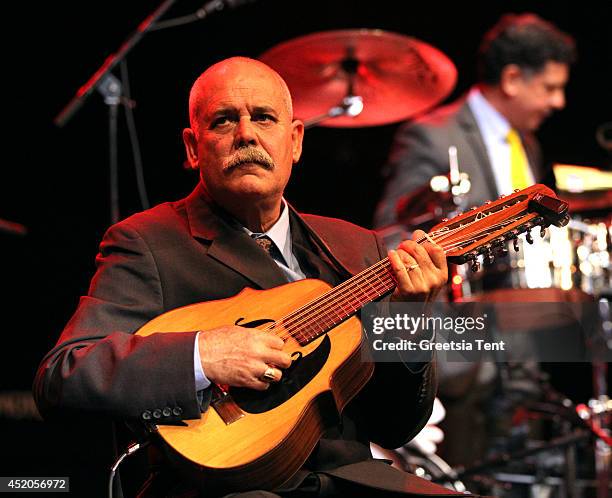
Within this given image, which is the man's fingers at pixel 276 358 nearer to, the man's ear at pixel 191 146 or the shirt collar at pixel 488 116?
the man's ear at pixel 191 146

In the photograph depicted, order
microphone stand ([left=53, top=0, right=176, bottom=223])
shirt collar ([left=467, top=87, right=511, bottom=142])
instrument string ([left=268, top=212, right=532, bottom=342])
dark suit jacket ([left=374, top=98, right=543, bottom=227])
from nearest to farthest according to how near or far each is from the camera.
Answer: instrument string ([left=268, top=212, right=532, bottom=342]), microphone stand ([left=53, top=0, right=176, bottom=223]), dark suit jacket ([left=374, top=98, right=543, bottom=227]), shirt collar ([left=467, top=87, right=511, bottom=142])

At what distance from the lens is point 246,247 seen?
2553mm

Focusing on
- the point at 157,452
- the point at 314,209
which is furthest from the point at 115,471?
the point at 314,209

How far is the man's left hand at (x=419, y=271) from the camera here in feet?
7.82

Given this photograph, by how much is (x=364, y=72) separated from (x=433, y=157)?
654 mm

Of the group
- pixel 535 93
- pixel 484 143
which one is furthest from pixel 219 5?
pixel 535 93

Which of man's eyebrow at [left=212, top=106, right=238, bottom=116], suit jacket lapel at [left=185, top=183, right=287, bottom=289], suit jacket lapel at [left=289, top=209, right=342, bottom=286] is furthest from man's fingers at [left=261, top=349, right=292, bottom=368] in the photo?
man's eyebrow at [left=212, top=106, right=238, bottom=116]

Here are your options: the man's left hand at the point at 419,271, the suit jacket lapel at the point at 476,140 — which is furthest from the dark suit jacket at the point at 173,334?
the suit jacket lapel at the point at 476,140

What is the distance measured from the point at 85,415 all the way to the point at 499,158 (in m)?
3.21

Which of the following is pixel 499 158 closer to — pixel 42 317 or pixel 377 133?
pixel 377 133

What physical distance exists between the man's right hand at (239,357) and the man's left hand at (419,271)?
0.38 metres

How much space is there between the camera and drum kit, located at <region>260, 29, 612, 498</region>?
3984mm

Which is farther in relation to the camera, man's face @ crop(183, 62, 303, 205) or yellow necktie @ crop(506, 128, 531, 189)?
yellow necktie @ crop(506, 128, 531, 189)

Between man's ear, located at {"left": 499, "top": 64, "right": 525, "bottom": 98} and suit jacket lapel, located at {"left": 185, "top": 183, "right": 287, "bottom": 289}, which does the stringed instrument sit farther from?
man's ear, located at {"left": 499, "top": 64, "right": 525, "bottom": 98}
